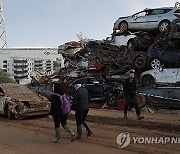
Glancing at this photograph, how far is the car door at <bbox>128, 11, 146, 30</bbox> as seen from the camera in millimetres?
19156

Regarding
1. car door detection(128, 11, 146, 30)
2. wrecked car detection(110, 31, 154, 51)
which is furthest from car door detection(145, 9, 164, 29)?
wrecked car detection(110, 31, 154, 51)

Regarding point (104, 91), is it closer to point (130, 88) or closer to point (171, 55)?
point (171, 55)

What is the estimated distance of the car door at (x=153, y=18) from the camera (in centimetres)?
1796

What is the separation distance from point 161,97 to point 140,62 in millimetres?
3796

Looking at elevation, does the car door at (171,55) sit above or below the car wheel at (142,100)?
above

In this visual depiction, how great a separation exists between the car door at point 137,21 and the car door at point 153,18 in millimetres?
360

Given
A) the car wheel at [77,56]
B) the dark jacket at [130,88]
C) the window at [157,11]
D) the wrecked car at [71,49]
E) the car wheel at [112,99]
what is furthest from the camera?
the wrecked car at [71,49]

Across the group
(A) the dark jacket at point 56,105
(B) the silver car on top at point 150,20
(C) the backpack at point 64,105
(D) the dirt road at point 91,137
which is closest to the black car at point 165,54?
(B) the silver car on top at point 150,20

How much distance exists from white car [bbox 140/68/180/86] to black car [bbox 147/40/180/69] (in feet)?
2.34

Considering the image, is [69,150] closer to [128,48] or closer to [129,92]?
[129,92]

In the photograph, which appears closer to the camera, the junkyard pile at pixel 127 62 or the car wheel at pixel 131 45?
the junkyard pile at pixel 127 62

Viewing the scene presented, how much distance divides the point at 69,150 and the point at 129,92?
4.33 metres

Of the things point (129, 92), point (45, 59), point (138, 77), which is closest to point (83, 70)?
point (138, 77)

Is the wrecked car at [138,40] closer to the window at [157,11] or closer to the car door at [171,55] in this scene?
the window at [157,11]
